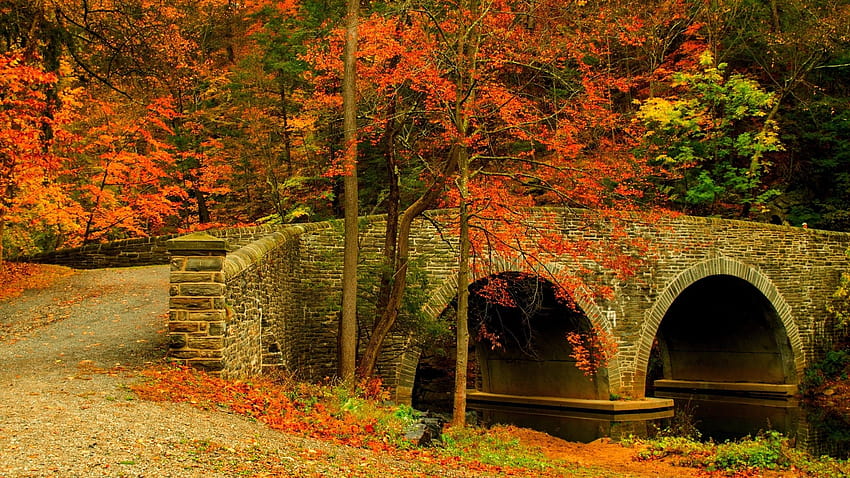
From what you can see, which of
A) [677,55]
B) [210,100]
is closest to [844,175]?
[677,55]

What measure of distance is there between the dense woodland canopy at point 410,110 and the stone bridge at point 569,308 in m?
1.68

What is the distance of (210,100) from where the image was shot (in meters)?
Result: 25.3

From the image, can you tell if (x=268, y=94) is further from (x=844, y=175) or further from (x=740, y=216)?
(x=844, y=175)

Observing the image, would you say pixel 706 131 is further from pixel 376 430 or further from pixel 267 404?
pixel 267 404

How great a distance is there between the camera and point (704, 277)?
20656 millimetres

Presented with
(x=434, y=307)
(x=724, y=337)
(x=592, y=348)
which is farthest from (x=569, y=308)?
(x=724, y=337)

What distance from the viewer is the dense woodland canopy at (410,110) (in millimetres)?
13859

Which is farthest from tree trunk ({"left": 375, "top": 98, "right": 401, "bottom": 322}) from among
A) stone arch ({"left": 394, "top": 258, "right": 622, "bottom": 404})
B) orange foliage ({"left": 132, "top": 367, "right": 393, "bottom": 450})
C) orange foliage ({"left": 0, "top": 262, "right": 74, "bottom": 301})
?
orange foliage ({"left": 0, "top": 262, "right": 74, "bottom": 301})

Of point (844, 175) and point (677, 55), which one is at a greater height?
point (677, 55)

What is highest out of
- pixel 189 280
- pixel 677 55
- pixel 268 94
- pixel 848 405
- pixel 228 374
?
pixel 677 55

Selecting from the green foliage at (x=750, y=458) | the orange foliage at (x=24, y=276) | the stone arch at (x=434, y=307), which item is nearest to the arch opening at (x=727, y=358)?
the stone arch at (x=434, y=307)

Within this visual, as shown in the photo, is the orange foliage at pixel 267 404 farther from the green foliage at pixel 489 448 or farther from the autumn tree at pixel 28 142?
the autumn tree at pixel 28 142

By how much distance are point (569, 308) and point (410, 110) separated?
725 centimetres

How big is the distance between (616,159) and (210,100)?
42.8 feet
